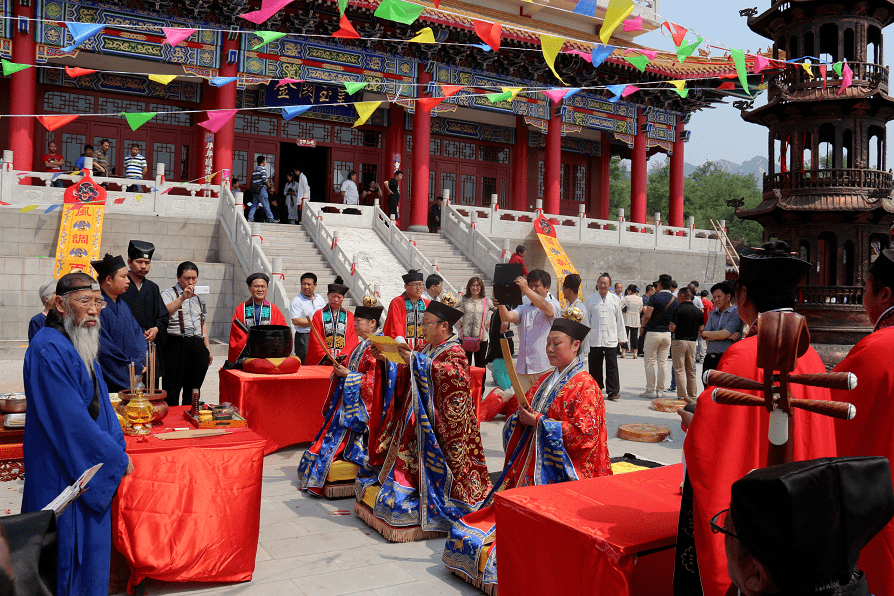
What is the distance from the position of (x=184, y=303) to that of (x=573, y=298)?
3901 millimetres

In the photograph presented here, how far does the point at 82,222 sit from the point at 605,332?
30.9 ft

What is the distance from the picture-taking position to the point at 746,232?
1784 inches

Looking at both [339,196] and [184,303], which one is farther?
[339,196]

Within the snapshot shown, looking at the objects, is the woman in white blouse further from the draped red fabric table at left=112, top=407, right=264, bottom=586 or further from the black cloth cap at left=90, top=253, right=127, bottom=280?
the draped red fabric table at left=112, top=407, right=264, bottom=586

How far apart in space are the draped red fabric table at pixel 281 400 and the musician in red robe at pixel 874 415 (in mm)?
3714

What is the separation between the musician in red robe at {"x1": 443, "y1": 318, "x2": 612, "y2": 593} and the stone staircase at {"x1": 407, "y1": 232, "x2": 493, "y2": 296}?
10.3 meters

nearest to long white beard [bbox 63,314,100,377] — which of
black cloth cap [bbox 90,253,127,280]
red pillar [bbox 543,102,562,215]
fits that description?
black cloth cap [bbox 90,253,127,280]

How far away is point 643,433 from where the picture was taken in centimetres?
683

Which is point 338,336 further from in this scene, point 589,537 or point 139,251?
point 589,537

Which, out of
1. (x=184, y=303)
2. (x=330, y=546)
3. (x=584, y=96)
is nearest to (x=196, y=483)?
(x=330, y=546)

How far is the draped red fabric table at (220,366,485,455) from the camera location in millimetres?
5863

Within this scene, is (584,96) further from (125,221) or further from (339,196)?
(125,221)

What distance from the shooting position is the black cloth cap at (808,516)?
1.33m

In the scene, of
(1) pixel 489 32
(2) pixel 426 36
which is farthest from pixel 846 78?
(2) pixel 426 36
